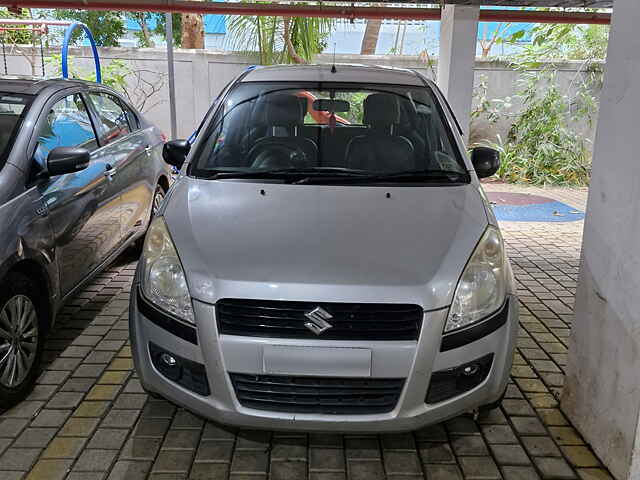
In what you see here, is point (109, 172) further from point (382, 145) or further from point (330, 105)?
point (382, 145)

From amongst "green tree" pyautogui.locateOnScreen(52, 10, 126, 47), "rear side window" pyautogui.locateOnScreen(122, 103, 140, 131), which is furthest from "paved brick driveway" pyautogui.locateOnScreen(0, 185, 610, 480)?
"green tree" pyautogui.locateOnScreen(52, 10, 126, 47)

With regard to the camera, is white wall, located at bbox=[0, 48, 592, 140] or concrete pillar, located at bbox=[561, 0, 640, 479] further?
white wall, located at bbox=[0, 48, 592, 140]

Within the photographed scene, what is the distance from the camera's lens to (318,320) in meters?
2.37

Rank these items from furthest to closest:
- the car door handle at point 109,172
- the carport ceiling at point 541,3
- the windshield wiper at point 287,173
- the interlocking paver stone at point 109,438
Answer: the carport ceiling at point 541,3
the car door handle at point 109,172
the windshield wiper at point 287,173
the interlocking paver stone at point 109,438

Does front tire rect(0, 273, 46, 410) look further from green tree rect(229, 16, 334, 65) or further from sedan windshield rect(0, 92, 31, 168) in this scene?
green tree rect(229, 16, 334, 65)

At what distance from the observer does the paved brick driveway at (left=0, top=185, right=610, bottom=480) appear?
2678mm

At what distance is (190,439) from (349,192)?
1400mm

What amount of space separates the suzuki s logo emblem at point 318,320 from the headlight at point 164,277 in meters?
0.47

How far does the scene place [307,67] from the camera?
4.08 m

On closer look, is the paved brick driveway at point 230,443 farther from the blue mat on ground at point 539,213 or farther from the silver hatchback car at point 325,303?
the blue mat on ground at point 539,213

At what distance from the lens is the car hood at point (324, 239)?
7.86 ft

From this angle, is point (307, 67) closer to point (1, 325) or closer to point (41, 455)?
point (1, 325)

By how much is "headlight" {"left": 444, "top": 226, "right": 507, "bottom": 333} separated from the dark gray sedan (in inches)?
81.4

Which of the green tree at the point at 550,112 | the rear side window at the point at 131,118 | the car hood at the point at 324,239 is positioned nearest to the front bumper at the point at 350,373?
the car hood at the point at 324,239
